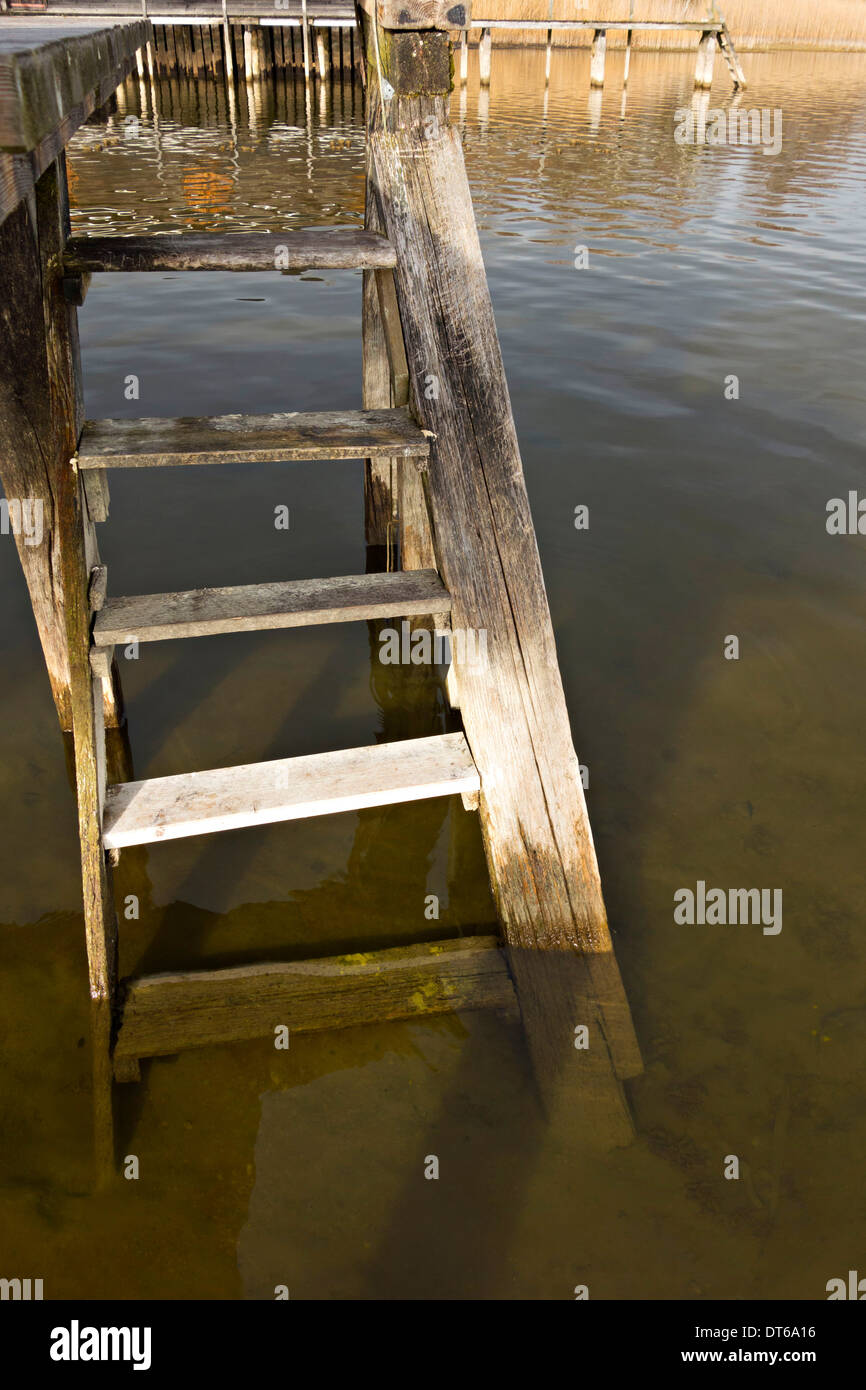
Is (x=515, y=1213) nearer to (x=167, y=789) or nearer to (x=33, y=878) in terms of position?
(x=167, y=789)

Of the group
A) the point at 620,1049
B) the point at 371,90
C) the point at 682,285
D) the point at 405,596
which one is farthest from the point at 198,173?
the point at 620,1049

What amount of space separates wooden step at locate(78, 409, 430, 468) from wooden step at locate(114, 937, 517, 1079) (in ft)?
5.38

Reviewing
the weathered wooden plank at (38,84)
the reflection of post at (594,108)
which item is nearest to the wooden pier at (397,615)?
the weathered wooden plank at (38,84)

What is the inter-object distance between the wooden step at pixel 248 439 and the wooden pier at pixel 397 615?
0.01m

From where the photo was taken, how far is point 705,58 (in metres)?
25.6

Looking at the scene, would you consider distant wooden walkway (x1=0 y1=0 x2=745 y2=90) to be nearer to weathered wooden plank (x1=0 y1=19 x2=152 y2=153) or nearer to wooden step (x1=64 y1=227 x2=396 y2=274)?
wooden step (x1=64 y1=227 x2=396 y2=274)

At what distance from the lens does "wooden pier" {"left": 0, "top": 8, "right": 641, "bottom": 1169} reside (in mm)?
2639

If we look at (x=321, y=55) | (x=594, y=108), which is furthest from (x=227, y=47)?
(x=594, y=108)

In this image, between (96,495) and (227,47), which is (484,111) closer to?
(227,47)

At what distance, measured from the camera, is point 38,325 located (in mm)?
2615

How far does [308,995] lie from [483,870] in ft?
3.32

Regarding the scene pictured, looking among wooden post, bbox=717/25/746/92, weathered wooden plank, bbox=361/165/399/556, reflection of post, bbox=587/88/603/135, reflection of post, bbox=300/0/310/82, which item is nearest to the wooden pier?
weathered wooden plank, bbox=361/165/399/556

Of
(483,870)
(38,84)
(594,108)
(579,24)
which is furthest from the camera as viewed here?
(594,108)

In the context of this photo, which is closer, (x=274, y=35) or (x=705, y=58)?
(x=274, y=35)
